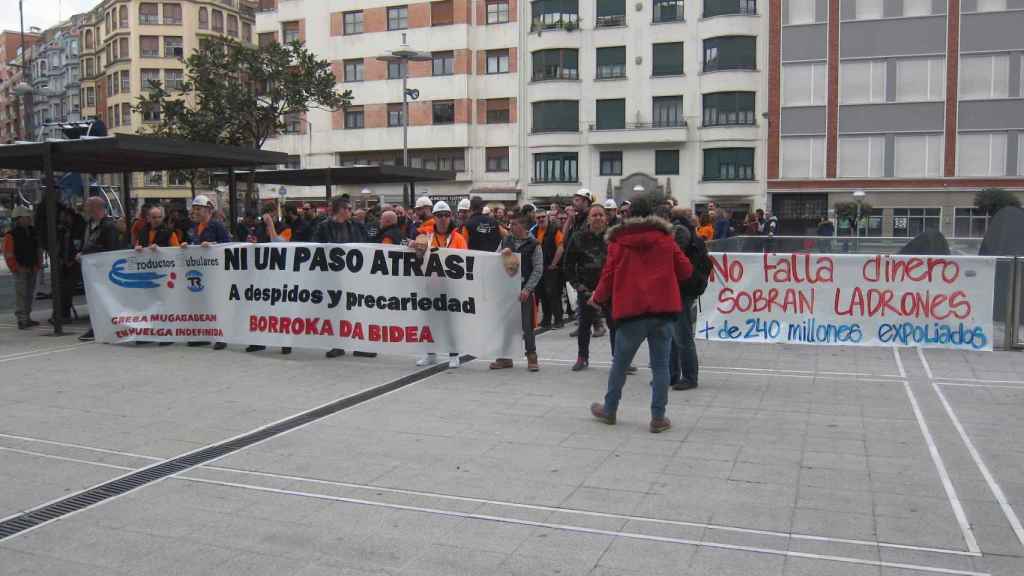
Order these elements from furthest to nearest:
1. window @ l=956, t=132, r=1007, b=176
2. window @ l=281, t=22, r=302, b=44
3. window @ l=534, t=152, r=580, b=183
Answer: window @ l=281, t=22, r=302, b=44
window @ l=534, t=152, r=580, b=183
window @ l=956, t=132, r=1007, b=176

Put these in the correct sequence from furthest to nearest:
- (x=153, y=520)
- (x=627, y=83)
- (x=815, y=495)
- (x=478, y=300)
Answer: (x=627, y=83)
(x=478, y=300)
(x=815, y=495)
(x=153, y=520)

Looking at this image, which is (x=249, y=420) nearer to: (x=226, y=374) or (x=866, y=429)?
(x=226, y=374)

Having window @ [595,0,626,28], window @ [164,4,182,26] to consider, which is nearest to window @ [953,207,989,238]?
window @ [595,0,626,28]

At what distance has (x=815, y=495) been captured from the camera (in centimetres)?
559

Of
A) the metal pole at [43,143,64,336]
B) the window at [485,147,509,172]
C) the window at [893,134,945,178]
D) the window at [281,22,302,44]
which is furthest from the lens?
the window at [281,22,302,44]

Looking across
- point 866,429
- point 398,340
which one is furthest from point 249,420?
point 866,429

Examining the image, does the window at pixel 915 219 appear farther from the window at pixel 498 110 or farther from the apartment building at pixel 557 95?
the window at pixel 498 110

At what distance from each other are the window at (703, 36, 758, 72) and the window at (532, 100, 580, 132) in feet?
26.2

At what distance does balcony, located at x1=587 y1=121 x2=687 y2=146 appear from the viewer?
4878 centimetres

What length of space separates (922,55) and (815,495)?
4405 centimetres

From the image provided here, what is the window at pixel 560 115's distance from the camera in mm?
51031

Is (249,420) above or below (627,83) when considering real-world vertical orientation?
below

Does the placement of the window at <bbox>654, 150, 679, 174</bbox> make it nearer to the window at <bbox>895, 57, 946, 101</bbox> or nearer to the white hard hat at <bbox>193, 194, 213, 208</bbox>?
the window at <bbox>895, 57, 946, 101</bbox>

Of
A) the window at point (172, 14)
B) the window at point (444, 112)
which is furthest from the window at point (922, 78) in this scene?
the window at point (172, 14)
